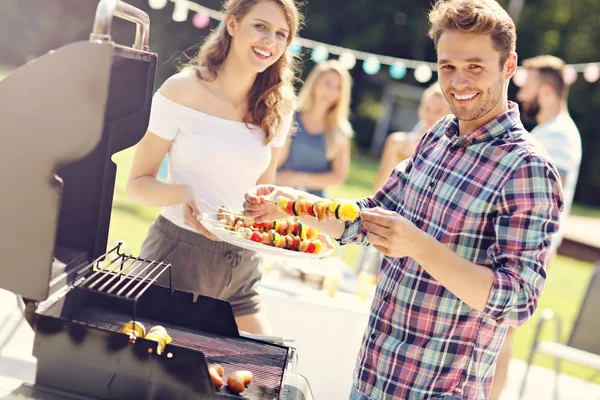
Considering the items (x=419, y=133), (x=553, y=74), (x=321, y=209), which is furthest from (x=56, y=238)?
(x=553, y=74)

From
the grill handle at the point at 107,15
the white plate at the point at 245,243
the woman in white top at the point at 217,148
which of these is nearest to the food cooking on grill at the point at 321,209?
the white plate at the point at 245,243

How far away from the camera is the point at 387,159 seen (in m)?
5.47

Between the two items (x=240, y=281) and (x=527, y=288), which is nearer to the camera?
(x=527, y=288)

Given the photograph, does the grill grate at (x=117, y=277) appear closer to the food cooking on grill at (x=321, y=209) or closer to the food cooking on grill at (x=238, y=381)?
the food cooking on grill at (x=238, y=381)

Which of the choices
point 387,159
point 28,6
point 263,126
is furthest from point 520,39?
point 263,126

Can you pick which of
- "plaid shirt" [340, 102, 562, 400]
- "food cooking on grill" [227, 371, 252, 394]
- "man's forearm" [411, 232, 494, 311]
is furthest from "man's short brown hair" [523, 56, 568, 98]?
"food cooking on grill" [227, 371, 252, 394]

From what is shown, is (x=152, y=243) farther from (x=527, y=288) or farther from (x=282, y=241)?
(x=527, y=288)

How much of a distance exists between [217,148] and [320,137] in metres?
2.68

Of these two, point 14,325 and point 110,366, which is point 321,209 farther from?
point 14,325

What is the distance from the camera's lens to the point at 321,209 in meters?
2.24

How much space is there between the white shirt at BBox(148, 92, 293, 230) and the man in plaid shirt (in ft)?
2.79

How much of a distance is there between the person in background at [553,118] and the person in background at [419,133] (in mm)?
709

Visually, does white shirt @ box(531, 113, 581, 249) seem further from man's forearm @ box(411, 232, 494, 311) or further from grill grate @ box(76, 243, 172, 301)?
grill grate @ box(76, 243, 172, 301)

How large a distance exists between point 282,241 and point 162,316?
2.30 feet
